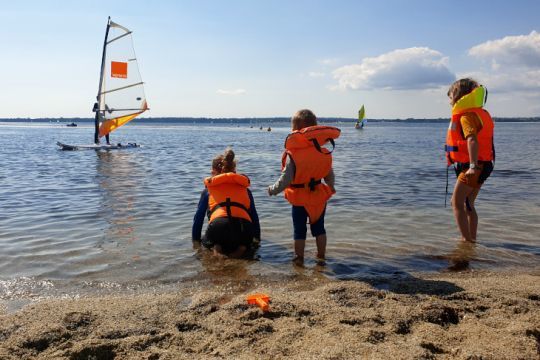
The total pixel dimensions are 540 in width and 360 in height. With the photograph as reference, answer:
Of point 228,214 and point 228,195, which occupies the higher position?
point 228,195

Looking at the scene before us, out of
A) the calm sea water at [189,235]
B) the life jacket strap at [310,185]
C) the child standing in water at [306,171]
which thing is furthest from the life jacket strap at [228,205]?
the life jacket strap at [310,185]

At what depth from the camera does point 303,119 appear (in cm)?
547

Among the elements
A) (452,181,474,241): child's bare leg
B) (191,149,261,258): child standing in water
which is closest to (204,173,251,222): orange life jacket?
(191,149,261,258): child standing in water

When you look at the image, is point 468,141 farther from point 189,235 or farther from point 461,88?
point 189,235

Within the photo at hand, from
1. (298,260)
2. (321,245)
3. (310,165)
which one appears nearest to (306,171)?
(310,165)

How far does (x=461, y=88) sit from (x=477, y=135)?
0.67m

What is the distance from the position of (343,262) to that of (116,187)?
29.5ft

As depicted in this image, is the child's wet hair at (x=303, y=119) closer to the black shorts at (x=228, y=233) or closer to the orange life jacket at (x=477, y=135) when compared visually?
the black shorts at (x=228, y=233)

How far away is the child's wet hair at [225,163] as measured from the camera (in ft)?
20.5

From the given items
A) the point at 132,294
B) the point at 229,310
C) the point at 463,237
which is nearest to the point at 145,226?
the point at 132,294

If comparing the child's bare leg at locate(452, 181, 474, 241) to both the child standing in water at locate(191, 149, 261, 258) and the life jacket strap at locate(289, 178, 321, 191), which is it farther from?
the child standing in water at locate(191, 149, 261, 258)

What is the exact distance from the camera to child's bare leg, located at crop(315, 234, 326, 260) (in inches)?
227

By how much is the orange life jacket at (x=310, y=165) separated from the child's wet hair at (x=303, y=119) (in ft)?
0.55

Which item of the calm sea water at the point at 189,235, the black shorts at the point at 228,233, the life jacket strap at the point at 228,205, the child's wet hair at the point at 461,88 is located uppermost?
the child's wet hair at the point at 461,88
